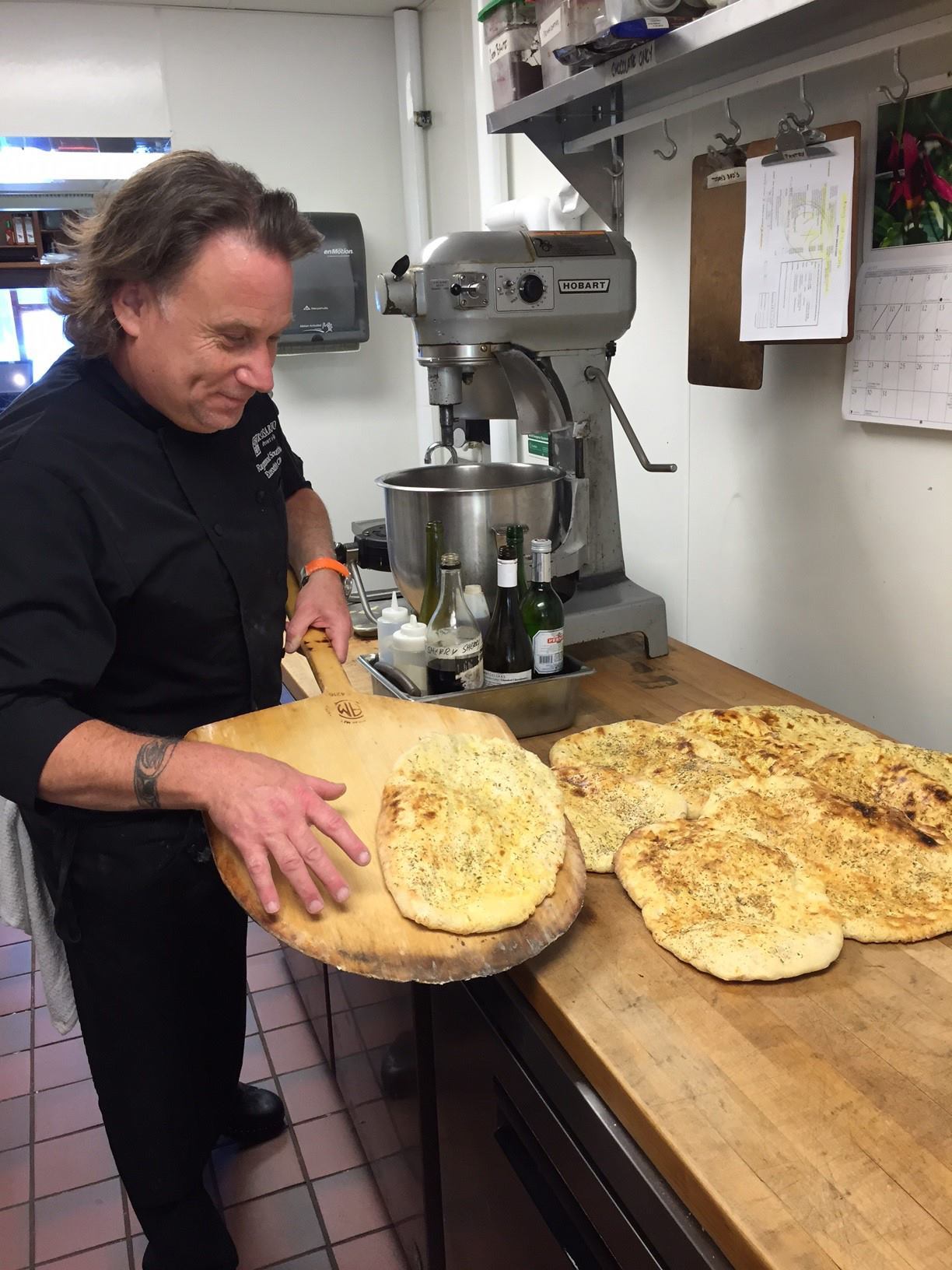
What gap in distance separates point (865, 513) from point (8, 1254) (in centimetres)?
186

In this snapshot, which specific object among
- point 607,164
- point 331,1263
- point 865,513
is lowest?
point 331,1263

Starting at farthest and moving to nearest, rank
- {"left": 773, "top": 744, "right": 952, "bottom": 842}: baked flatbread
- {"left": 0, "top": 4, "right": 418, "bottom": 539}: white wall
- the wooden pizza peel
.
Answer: {"left": 0, "top": 4, "right": 418, "bottom": 539}: white wall < {"left": 773, "top": 744, "right": 952, "bottom": 842}: baked flatbread < the wooden pizza peel

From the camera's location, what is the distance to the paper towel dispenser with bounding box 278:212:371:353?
306 centimetres

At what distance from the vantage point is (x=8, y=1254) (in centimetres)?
167

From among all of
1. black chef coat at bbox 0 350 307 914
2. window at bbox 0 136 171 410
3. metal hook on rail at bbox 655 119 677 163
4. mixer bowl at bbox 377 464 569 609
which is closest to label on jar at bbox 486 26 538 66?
metal hook on rail at bbox 655 119 677 163

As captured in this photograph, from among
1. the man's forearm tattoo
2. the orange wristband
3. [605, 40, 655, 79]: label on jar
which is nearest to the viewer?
the man's forearm tattoo

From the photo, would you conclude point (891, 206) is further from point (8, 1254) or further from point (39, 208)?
point (39, 208)

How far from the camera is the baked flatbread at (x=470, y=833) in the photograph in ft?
3.13

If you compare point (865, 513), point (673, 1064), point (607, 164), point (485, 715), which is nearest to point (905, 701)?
point (865, 513)

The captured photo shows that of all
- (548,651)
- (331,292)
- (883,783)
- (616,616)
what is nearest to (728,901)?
(883,783)

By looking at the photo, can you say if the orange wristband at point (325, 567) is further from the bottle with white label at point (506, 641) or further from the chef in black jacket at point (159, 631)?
the bottle with white label at point (506, 641)

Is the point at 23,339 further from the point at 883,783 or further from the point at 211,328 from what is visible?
the point at 883,783

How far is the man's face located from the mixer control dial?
1.73 ft

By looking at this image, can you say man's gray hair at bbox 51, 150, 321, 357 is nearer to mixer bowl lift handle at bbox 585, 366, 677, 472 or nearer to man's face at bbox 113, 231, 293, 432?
man's face at bbox 113, 231, 293, 432
